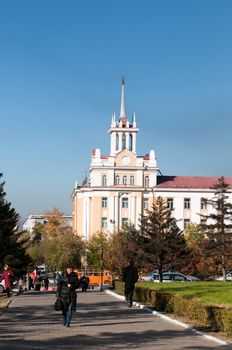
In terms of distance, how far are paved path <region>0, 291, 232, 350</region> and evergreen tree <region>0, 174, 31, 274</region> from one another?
19.5 metres

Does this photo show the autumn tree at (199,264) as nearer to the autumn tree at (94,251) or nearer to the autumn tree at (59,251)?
the autumn tree at (59,251)

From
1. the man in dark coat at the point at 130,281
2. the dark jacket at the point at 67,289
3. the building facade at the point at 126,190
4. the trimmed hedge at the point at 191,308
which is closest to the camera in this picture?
the trimmed hedge at the point at 191,308

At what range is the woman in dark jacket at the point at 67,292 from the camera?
59.2 ft

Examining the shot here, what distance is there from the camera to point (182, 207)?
98812 mm

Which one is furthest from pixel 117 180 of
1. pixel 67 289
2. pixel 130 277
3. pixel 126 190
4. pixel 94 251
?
pixel 67 289

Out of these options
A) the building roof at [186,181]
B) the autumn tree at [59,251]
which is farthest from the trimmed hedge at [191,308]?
→ the building roof at [186,181]

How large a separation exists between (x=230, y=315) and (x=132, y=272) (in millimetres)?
11331

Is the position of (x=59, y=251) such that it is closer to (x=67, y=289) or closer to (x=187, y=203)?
(x=187, y=203)

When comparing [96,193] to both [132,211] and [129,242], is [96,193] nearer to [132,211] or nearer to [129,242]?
[132,211]

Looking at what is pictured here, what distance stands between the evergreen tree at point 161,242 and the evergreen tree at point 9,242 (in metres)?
10.2

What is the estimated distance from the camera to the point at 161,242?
56594 mm

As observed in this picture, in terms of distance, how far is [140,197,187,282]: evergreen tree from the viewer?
5669 centimetres

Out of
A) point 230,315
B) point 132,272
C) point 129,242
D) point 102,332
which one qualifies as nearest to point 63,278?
point 102,332

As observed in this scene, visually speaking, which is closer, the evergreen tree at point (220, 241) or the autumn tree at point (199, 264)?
the evergreen tree at point (220, 241)
